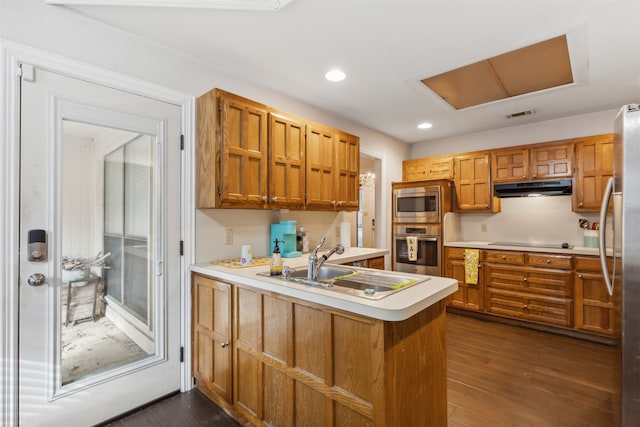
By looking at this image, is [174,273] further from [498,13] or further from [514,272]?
[514,272]

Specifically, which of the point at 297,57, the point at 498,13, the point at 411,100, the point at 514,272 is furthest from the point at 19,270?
the point at 514,272

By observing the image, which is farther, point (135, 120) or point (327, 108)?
point (327, 108)

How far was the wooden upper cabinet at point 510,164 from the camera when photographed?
375cm

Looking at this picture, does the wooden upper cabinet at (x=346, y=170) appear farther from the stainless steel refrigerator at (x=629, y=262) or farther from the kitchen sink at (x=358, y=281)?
the stainless steel refrigerator at (x=629, y=262)

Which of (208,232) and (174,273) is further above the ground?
(208,232)

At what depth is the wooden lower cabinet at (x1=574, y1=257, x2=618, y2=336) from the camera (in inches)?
120

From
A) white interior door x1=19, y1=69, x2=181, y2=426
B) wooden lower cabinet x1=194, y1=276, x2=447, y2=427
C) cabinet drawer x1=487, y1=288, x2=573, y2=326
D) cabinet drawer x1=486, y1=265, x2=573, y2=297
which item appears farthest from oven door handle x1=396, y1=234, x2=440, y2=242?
white interior door x1=19, y1=69, x2=181, y2=426

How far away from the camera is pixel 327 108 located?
11.1 feet

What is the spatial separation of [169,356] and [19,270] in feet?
3.51

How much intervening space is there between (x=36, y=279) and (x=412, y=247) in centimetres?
381

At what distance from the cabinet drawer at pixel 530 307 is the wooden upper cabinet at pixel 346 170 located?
209cm

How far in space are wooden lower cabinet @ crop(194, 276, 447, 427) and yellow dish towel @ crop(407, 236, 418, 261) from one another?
263 cm

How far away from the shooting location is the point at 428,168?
4535mm

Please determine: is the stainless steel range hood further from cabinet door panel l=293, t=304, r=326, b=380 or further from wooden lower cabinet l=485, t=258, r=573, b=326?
cabinet door panel l=293, t=304, r=326, b=380
